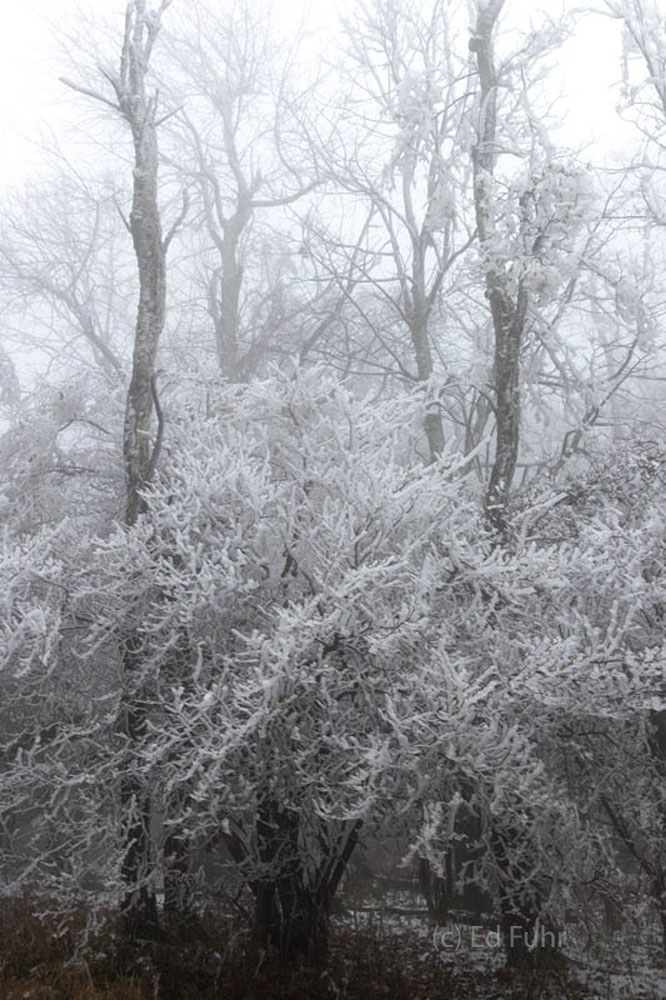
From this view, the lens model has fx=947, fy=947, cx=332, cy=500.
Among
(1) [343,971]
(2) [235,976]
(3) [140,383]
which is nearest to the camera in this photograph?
(2) [235,976]

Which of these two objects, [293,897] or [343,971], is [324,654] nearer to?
[293,897]

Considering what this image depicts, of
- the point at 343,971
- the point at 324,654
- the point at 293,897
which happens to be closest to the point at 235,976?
the point at 293,897

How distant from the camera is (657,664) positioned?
6.31 m

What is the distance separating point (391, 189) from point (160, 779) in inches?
324

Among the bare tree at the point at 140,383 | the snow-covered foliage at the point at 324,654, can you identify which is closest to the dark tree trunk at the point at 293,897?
the snow-covered foliage at the point at 324,654

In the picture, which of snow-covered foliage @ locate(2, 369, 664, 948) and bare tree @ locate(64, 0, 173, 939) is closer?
snow-covered foliage @ locate(2, 369, 664, 948)

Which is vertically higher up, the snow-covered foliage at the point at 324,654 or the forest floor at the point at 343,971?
the snow-covered foliage at the point at 324,654

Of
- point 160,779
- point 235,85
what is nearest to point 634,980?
point 160,779

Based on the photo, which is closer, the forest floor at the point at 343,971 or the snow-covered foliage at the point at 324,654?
the snow-covered foliage at the point at 324,654

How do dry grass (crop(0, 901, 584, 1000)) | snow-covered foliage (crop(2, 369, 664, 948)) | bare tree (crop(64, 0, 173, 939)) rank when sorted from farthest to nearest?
bare tree (crop(64, 0, 173, 939))
dry grass (crop(0, 901, 584, 1000))
snow-covered foliage (crop(2, 369, 664, 948))

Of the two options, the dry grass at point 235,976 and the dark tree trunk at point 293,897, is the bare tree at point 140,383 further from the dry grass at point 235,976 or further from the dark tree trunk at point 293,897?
the dark tree trunk at point 293,897

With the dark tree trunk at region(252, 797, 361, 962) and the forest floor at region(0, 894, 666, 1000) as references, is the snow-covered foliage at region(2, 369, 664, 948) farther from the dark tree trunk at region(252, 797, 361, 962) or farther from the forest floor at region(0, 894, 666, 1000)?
the forest floor at region(0, 894, 666, 1000)

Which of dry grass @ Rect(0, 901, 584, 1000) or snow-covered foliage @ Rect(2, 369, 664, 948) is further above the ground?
snow-covered foliage @ Rect(2, 369, 664, 948)

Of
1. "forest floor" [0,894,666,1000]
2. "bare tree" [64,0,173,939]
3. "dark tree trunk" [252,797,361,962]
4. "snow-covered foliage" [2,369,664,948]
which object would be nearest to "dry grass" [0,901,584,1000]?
"forest floor" [0,894,666,1000]
